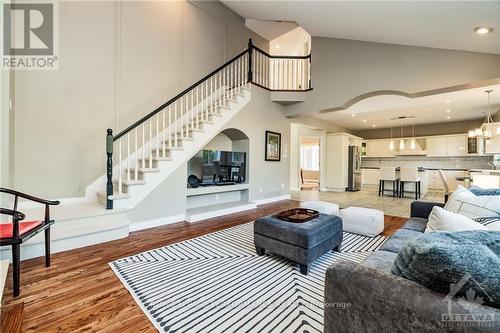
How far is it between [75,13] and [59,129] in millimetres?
1837

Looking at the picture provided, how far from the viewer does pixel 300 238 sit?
2.29 metres

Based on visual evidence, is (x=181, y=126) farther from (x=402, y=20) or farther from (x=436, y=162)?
Result: (x=436, y=162)

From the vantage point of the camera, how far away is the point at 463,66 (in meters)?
3.79

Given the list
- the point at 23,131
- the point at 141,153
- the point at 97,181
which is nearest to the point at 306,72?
the point at 141,153

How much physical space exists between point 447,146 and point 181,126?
9656 mm

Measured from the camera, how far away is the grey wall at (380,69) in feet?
12.4

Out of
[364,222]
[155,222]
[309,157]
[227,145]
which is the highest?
[227,145]

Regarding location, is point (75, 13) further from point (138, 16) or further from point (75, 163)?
point (75, 163)

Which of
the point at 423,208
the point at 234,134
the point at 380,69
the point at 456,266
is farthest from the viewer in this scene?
the point at 234,134

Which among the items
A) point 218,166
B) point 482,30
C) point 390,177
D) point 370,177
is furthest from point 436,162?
point 218,166

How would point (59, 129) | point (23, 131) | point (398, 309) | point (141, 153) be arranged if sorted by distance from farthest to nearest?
point (141, 153) → point (59, 129) → point (23, 131) → point (398, 309)

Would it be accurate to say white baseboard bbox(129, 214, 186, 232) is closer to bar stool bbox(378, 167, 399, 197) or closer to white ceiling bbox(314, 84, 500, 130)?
white ceiling bbox(314, 84, 500, 130)

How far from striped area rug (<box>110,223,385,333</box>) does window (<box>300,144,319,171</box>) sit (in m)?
9.89

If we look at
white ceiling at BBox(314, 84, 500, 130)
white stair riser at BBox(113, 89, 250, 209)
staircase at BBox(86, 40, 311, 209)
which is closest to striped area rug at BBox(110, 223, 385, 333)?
white stair riser at BBox(113, 89, 250, 209)
